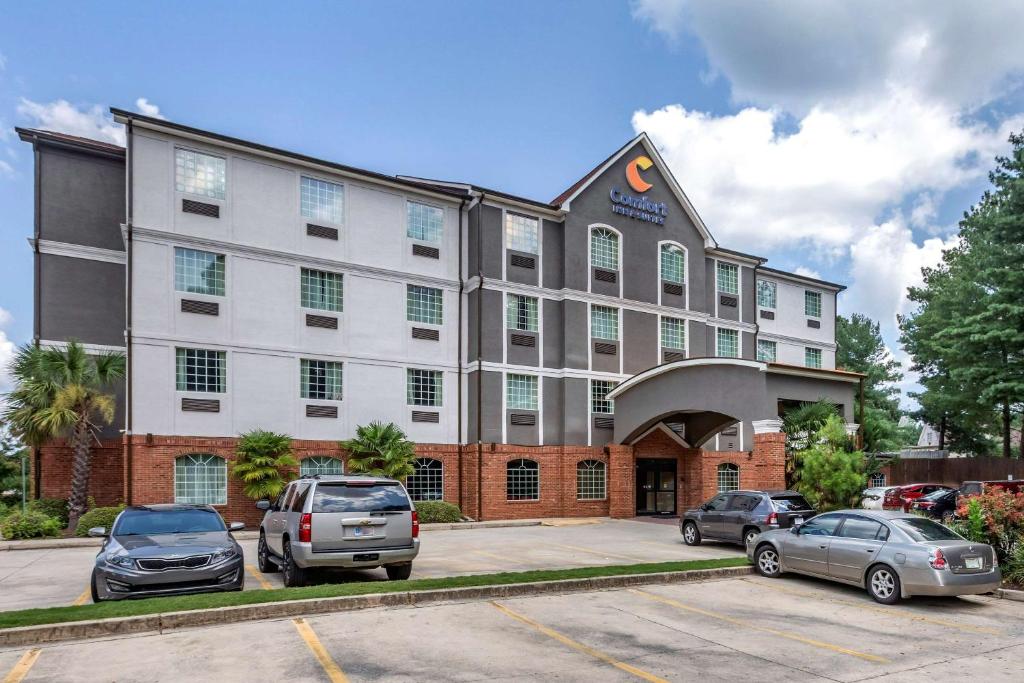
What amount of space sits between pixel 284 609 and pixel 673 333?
1005 inches

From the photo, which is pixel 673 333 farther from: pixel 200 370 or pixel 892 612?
pixel 892 612

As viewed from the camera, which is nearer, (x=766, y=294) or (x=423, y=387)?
(x=423, y=387)

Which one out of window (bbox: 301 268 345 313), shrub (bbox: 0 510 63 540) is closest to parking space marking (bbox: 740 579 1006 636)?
window (bbox: 301 268 345 313)

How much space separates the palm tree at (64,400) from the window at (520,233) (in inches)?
580

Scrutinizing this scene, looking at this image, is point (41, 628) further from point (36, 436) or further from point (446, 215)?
point (446, 215)

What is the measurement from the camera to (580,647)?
8852 millimetres

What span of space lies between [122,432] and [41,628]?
15531 millimetres

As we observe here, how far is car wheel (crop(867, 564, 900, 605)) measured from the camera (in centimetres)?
1172

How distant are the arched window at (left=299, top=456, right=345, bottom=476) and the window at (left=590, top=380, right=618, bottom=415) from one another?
34.8 feet

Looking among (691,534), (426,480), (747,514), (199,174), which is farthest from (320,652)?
(199,174)

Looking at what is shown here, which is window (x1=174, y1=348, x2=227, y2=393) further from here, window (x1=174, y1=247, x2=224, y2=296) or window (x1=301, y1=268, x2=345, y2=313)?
window (x1=301, y1=268, x2=345, y2=313)

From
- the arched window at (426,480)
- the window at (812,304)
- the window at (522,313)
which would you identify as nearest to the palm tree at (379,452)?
the arched window at (426,480)

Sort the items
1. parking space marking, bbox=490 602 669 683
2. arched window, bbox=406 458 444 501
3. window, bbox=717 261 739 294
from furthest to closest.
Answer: window, bbox=717 261 739 294
arched window, bbox=406 458 444 501
parking space marking, bbox=490 602 669 683

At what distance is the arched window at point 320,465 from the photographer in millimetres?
25281
